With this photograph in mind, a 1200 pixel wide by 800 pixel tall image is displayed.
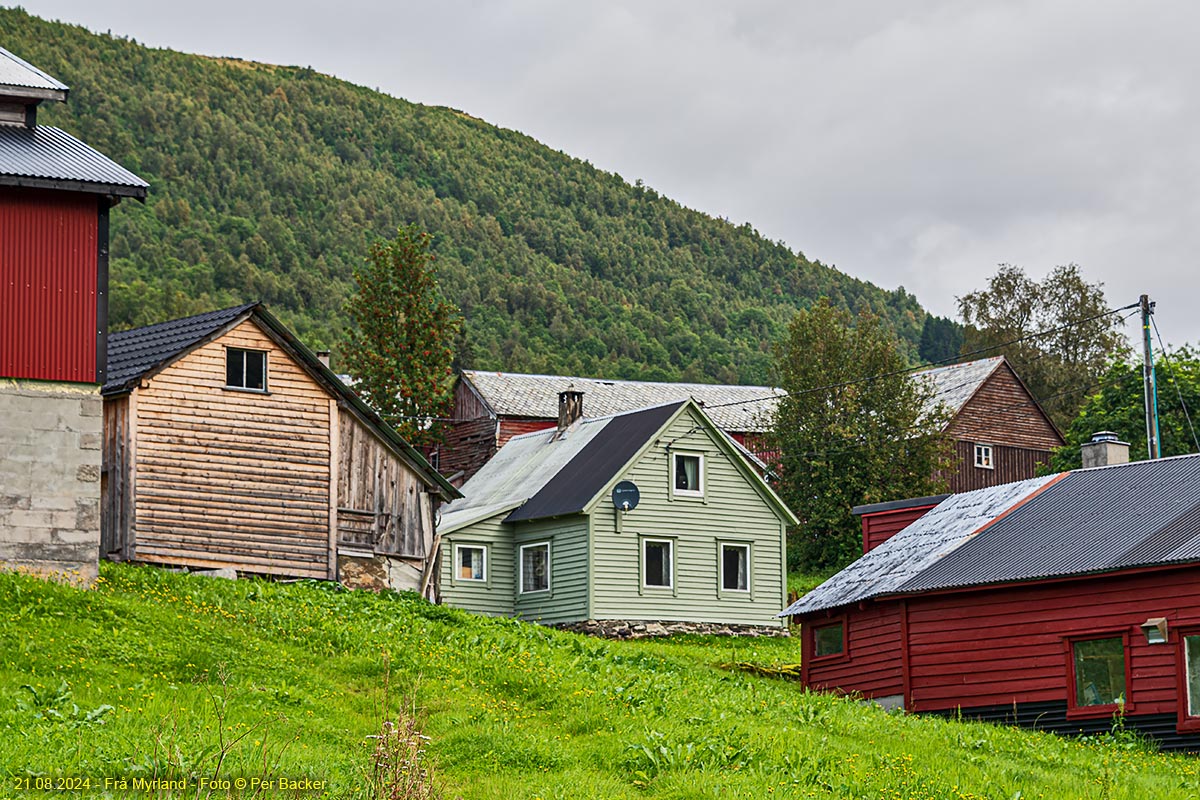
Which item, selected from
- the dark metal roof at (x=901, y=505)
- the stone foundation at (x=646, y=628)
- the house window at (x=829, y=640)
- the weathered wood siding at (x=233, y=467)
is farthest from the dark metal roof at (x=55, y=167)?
the stone foundation at (x=646, y=628)

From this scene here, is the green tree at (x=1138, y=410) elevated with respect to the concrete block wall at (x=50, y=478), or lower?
elevated

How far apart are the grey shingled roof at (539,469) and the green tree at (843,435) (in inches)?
514

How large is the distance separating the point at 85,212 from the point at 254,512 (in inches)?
356

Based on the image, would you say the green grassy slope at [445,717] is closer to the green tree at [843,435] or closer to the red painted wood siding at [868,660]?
the red painted wood siding at [868,660]

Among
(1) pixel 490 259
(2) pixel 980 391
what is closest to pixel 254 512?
(2) pixel 980 391

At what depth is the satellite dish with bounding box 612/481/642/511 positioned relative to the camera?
46.3 meters

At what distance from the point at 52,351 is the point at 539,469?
24.5m

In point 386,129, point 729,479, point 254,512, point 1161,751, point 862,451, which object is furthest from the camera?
point 386,129

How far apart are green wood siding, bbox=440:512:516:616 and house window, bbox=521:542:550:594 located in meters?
0.35

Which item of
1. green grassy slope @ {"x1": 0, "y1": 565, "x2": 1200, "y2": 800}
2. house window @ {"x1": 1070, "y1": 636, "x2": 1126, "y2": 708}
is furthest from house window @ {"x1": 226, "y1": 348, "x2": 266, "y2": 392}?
house window @ {"x1": 1070, "y1": 636, "x2": 1126, "y2": 708}

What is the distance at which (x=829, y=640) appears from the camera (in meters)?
35.7

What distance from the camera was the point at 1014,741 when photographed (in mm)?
26344

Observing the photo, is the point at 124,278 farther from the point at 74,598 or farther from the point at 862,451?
the point at 74,598

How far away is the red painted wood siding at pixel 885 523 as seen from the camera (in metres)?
38.7
